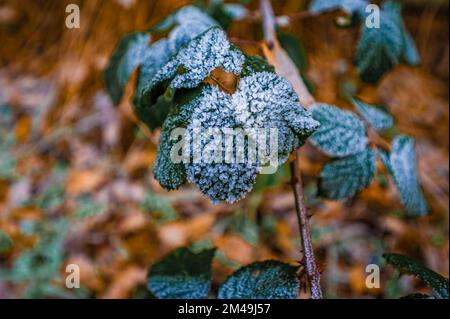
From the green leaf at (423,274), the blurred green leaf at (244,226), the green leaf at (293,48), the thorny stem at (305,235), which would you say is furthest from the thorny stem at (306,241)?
the blurred green leaf at (244,226)

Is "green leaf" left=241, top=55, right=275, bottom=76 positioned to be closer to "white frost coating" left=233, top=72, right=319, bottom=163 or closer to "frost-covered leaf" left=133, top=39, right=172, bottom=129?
"white frost coating" left=233, top=72, right=319, bottom=163

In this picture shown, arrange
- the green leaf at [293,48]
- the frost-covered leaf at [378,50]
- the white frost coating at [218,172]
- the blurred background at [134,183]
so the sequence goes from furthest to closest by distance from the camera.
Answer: the blurred background at [134,183] < the green leaf at [293,48] < the frost-covered leaf at [378,50] < the white frost coating at [218,172]

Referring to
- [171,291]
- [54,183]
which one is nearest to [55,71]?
[54,183]

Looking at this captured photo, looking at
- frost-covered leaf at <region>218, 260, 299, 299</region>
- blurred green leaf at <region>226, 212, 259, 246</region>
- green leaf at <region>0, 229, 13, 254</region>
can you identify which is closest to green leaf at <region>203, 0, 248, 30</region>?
frost-covered leaf at <region>218, 260, 299, 299</region>

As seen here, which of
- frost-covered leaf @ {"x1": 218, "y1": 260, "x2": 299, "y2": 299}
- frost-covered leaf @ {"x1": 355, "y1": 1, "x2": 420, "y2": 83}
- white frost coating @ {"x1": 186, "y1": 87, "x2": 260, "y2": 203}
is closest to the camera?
white frost coating @ {"x1": 186, "y1": 87, "x2": 260, "y2": 203}

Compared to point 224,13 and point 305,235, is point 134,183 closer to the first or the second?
point 224,13

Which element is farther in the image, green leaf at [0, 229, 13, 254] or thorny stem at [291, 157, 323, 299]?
green leaf at [0, 229, 13, 254]

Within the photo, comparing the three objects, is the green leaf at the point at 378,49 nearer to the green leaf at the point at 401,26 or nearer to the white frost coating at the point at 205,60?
the green leaf at the point at 401,26
